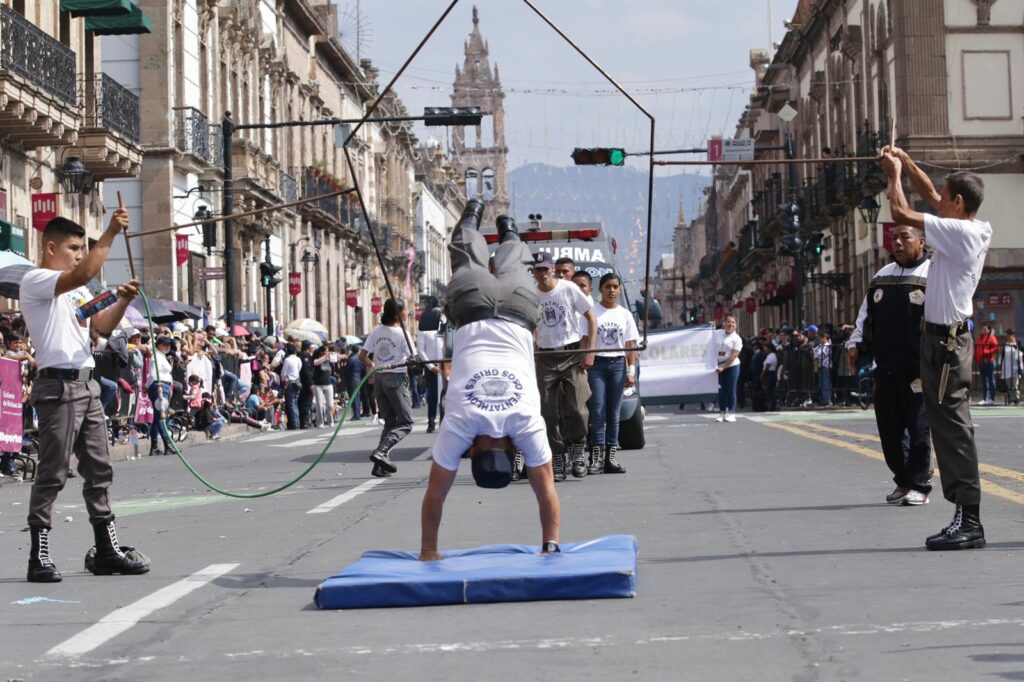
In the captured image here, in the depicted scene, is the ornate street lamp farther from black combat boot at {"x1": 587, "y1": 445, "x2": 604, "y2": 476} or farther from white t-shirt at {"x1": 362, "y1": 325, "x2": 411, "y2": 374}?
black combat boot at {"x1": 587, "y1": 445, "x2": 604, "y2": 476}

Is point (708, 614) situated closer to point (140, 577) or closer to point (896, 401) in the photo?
point (140, 577)

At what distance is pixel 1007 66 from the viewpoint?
45.0 m

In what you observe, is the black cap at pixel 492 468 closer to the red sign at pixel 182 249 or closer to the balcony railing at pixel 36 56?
the balcony railing at pixel 36 56

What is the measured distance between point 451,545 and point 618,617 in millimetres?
2952

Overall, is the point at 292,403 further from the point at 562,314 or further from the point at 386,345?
the point at 562,314

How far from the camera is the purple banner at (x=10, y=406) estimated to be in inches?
714

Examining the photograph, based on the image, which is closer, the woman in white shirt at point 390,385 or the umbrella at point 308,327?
the woman in white shirt at point 390,385

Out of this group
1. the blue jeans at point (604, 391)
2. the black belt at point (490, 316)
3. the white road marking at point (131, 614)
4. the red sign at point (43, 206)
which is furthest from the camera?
the red sign at point (43, 206)

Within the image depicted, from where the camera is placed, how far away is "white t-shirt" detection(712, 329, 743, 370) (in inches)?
1110

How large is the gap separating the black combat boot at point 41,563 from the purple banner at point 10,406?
9279 mm

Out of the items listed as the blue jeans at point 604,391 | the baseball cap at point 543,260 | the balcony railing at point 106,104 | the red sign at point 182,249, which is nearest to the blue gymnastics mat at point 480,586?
the baseball cap at point 543,260

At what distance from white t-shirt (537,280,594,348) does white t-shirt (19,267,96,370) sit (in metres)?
5.95

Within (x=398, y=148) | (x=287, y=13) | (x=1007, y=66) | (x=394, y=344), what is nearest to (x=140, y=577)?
(x=394, y=344)

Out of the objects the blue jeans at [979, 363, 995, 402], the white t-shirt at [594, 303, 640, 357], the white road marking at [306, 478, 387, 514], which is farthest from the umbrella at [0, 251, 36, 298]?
the blue jeans at [979, 363, 995, 402]
